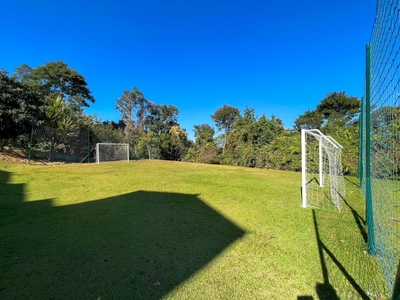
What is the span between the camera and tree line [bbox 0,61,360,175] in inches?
420

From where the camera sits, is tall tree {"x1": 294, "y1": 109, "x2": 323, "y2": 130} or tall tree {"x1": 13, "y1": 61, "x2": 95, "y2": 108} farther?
tall tree {"x1": 294, "y1": 109, "x2": 323, "y2": 130}

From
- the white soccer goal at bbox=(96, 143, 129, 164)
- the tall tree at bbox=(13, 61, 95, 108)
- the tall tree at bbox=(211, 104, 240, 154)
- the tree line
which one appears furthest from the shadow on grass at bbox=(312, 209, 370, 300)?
the tall tree at bbox=(211, 104, 240, 154)

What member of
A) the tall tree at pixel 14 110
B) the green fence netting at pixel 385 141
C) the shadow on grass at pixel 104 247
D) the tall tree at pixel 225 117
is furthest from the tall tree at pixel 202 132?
the green fence netting at pixel 385 141

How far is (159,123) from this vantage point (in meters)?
28.6

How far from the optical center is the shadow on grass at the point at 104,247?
1771 millimetres

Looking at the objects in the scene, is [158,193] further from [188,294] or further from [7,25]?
[7,25]

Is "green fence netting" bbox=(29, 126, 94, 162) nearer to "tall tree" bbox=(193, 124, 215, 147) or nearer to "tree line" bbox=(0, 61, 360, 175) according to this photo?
"tree line" bbox=(0, 61, 360, 175)

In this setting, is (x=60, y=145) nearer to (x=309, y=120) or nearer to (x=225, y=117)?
(x=225, y=117)

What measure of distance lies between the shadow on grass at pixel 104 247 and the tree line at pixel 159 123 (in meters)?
8.98

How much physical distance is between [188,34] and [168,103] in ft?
51.5

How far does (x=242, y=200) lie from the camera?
191 inches

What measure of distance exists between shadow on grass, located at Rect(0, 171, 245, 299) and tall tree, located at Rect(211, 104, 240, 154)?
25.6 meters

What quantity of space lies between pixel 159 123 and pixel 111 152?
579 inches

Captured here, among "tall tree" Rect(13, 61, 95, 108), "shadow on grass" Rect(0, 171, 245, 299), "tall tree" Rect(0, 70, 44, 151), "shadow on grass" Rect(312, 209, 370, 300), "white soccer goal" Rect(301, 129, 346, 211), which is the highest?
"tall tree" Rect(13, 61, 95, 108)
